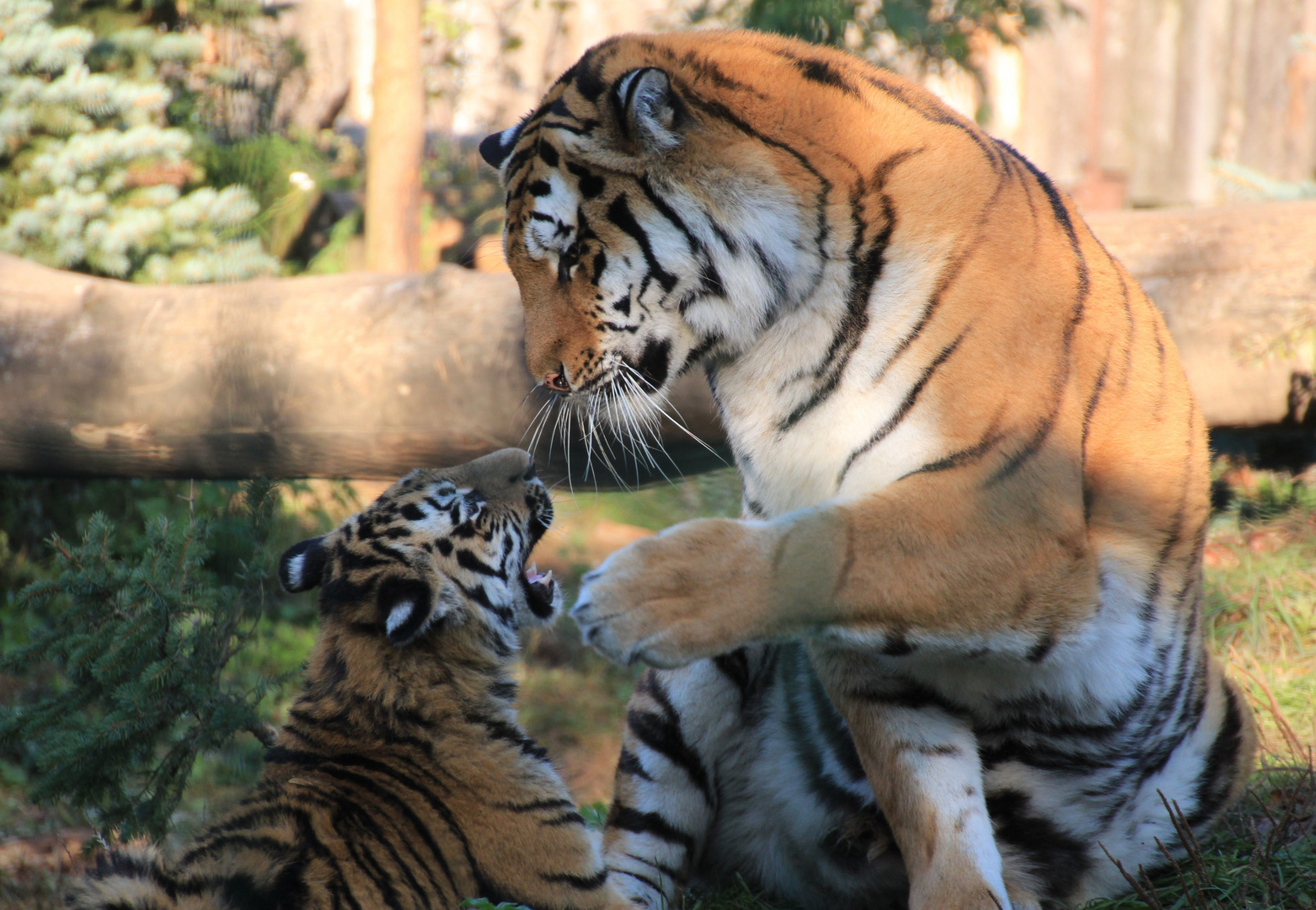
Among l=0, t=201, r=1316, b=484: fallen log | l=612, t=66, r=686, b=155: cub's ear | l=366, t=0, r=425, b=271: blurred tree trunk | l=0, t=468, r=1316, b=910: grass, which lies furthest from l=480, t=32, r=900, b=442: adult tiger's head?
l=366, t=0, r=425, b=271: blurred tree trunk

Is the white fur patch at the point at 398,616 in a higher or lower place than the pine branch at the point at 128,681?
higher

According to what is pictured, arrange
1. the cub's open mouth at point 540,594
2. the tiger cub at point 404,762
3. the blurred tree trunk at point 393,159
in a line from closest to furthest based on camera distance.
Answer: the tiger cub at point 404,762 → the cub's open mouth at point 540,594 → the blurred tree trunk at point 393,159

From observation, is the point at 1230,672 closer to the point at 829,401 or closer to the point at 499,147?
the point at 829,401

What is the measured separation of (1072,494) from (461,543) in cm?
122

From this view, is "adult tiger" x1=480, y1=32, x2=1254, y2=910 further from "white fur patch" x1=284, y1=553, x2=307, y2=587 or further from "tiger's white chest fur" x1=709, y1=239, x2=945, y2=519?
"white fur patch" x1=284, y1=553, x2=307, y2=587

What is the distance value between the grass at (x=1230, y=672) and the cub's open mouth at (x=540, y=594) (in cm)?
39

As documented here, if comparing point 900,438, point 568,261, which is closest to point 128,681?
point 568,261

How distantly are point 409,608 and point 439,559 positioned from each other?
0.24m

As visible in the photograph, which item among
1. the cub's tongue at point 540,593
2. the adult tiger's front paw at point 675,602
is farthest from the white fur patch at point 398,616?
the adult tiger's front paw at point 675,602


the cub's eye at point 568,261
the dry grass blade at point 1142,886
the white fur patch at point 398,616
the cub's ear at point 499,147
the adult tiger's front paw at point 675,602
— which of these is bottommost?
the dry grass blade at point 1142,886

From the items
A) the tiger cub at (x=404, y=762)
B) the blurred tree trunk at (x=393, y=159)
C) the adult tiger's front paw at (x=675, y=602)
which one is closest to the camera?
the adult tiger's front paw at (x=675, y=602)

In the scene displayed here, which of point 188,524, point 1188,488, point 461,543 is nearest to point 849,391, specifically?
point 1188,488

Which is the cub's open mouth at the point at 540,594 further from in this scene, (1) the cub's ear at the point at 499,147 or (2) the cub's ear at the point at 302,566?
(1) the cub's ear at the point at 499,147

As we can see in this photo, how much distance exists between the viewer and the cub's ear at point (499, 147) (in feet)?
7.23
